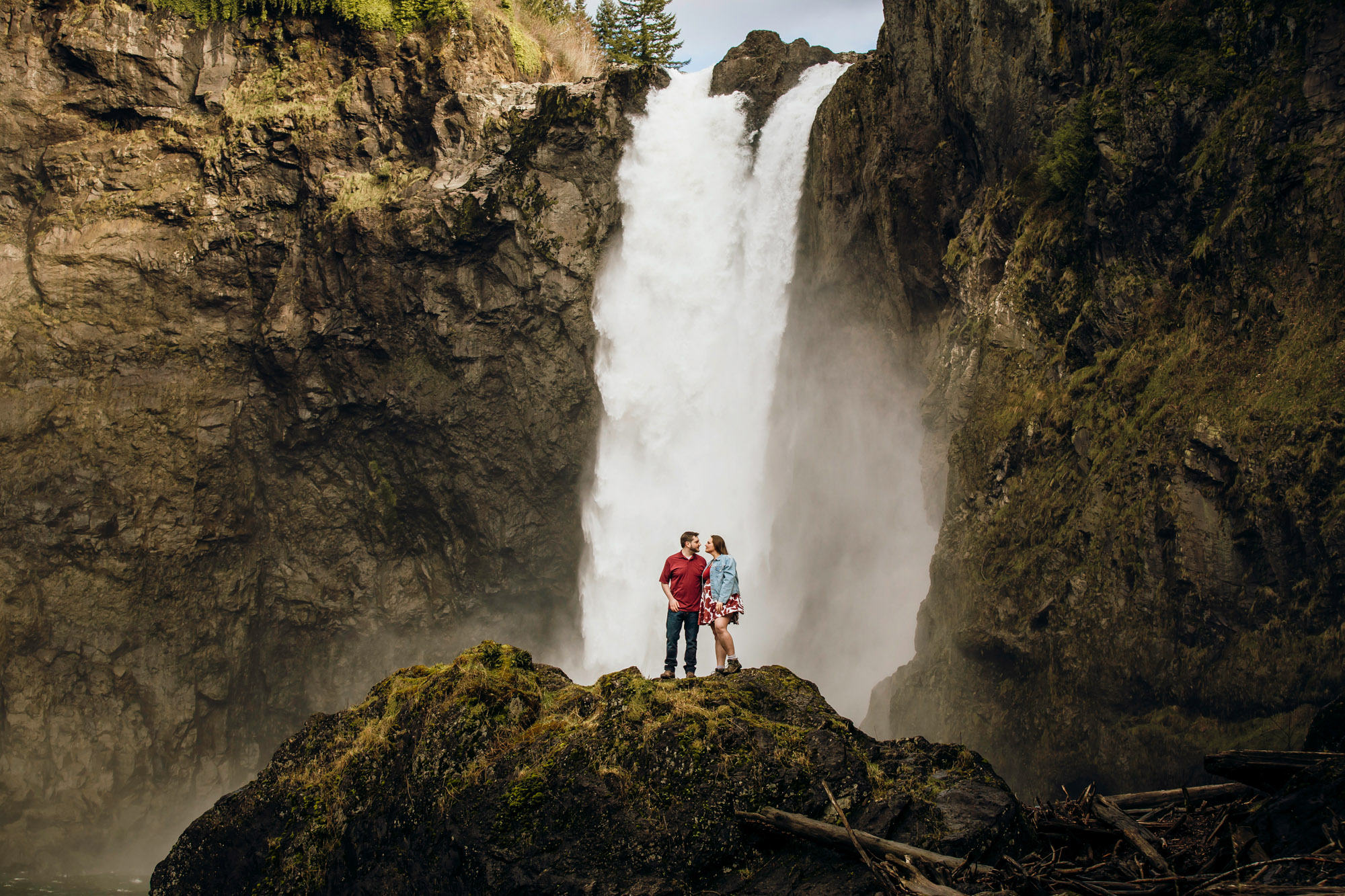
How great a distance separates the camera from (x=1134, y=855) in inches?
196

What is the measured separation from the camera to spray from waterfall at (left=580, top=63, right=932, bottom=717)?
23.8 metres

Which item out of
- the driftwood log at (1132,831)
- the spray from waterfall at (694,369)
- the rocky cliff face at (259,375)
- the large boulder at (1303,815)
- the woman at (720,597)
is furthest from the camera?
the spray from waterfall at (694,369)

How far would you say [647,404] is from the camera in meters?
24.9

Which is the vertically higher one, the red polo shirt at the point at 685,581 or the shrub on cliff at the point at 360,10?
the shrub on cliff at the point at 360,10

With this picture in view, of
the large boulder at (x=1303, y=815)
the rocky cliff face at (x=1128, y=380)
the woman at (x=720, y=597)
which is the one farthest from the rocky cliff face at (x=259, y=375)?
the large boulder at (x=1303, y=815)

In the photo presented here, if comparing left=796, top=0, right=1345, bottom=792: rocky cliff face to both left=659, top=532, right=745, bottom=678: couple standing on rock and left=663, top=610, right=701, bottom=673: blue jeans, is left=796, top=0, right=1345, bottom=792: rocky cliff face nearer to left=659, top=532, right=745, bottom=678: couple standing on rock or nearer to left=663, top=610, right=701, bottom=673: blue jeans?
left=659, top=532, right=745, bottom=678: couple standing on rock

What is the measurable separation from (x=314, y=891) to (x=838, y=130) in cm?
1876

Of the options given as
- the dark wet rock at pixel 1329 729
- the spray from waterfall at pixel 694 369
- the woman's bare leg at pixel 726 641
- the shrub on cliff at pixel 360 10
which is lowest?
the dark wet rock at pixel 1329 729

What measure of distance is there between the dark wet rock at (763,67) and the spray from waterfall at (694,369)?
0.56 meters

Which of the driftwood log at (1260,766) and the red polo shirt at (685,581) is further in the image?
the red polo shirt at (685,581)

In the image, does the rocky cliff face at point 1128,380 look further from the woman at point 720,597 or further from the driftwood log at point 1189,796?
the woman at point 720,597

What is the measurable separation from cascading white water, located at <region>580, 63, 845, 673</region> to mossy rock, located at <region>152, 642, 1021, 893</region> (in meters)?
16.3

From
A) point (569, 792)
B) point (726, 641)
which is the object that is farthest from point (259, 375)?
point (569, 792)

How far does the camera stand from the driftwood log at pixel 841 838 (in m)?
5.00
